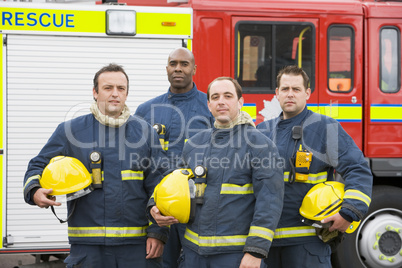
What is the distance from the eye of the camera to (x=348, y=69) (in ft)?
18.7

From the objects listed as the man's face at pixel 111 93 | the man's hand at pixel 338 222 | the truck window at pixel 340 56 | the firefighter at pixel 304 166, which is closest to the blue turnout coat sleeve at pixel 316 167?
the firefighter at pixel 304 166

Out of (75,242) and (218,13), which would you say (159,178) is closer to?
(75,242)

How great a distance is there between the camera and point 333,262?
5699mm

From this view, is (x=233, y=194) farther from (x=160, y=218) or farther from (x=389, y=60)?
(x=389, y=60)

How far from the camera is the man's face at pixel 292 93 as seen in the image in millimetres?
3682

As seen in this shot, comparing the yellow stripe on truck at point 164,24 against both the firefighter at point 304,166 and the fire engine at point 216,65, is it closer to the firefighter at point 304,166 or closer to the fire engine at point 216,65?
the fire engine at point 216,65

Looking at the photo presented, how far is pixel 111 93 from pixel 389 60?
3.40 meters

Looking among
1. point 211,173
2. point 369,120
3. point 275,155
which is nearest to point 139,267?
point 211,173

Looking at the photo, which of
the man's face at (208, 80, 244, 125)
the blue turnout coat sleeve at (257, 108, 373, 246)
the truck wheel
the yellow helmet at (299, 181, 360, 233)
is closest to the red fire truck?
the truck wheel

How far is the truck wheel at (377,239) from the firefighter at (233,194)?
109 inches

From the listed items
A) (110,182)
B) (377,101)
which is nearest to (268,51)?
(377,101)

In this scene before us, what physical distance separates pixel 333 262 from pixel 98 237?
10.3 feet

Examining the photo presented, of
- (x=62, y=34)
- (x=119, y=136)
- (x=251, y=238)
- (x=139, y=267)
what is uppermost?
(x=62, y=34)

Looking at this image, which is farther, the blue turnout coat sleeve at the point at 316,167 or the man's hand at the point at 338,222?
the blue turnout coat sleeve at the point at 316,167
